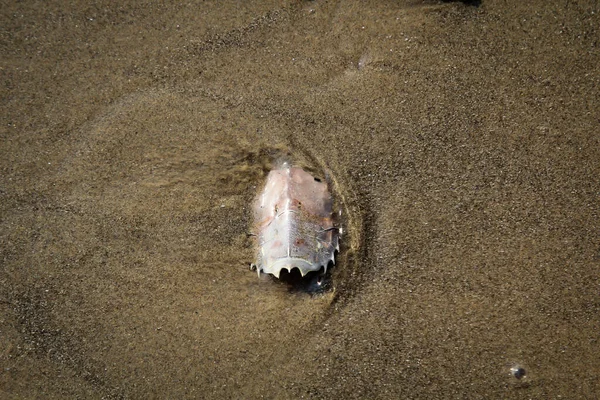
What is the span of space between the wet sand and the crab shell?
11 centimetres

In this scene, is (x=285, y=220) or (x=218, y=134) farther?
(x=218, y=134)

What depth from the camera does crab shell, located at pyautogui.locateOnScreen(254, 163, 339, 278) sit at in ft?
10.1

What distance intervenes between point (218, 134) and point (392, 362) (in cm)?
184

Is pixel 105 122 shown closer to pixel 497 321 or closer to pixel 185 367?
pixel 185 367

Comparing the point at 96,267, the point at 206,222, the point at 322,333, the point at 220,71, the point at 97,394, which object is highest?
the point at 220,71

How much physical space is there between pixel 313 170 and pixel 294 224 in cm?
44

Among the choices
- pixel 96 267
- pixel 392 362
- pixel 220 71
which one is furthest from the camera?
pixel 220 71

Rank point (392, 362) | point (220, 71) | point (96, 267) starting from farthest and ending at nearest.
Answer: point (220, 71) < point (96, 267) < point (392, 362)

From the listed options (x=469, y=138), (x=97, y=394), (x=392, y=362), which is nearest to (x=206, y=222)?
(x=97, y=394)

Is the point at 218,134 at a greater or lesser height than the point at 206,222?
greater

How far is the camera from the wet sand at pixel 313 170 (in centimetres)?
308

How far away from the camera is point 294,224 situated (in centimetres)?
312

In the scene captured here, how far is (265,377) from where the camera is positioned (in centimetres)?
308

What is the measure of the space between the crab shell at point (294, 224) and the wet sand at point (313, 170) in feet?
0.35
